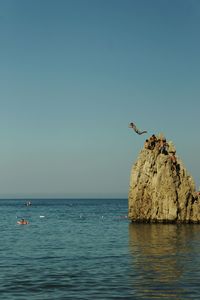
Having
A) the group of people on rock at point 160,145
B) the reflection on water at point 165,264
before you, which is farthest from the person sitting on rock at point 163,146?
the reflection on water at point 165,264

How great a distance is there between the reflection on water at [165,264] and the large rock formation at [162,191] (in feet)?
52.0

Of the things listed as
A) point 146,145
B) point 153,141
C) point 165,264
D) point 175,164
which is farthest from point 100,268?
point 153,141

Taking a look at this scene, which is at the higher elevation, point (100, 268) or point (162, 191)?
point (162, 191)

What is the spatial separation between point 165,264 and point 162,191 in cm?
4972

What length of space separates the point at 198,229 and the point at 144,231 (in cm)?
991

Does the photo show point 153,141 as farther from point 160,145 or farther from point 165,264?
point 165,264

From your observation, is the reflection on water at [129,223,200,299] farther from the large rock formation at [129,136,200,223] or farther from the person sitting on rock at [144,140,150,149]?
the person sitting on rock at [144,140,150,149]

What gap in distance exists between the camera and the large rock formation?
303 feet

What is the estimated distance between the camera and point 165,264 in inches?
1719

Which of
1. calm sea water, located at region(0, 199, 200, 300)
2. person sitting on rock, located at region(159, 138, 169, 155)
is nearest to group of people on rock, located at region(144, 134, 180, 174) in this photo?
person sitting on rock, located at region(159, 138, 169, 155)

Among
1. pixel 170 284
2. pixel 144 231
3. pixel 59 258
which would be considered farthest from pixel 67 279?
pixel 144 231

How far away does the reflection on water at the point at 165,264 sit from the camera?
32344mm

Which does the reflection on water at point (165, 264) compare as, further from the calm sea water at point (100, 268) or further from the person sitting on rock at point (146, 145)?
the person sitting on rock at point (146, 145)

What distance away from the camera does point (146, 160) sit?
9819 centimetres
